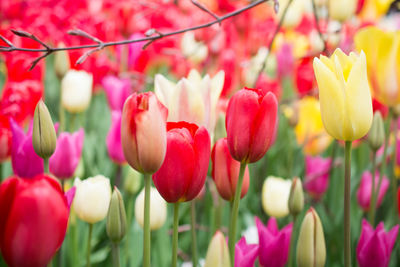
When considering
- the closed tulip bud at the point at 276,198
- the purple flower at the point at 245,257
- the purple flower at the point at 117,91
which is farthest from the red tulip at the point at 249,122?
the purple flower at the point at 117,91

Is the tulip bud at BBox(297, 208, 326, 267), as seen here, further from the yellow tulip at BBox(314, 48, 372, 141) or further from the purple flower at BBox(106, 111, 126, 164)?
the purple flower at BBox(106, 111, 126, 164)

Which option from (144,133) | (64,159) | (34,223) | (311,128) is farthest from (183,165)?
(311,128)

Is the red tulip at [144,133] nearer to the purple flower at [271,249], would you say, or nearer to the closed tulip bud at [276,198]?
the purple flower at [271,249]

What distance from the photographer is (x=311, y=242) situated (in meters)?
0.60

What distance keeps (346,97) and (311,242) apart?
0.18 metres

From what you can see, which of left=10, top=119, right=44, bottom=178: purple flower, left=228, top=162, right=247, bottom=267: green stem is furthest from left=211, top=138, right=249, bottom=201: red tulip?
left=10, top=119, right=44, bottom=178: purple flower

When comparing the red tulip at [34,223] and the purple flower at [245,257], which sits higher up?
the red tulip at [34,223]

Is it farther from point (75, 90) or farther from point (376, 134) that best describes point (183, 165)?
point (75, 90)

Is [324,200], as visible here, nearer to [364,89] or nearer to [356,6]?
[356,6]

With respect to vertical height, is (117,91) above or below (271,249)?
above

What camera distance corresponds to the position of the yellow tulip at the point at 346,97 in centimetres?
57

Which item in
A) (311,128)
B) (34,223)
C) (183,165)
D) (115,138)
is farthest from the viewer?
(311,128)

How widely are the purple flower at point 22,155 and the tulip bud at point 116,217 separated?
0.15 meters

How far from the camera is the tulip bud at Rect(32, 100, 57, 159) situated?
0.60 meters
